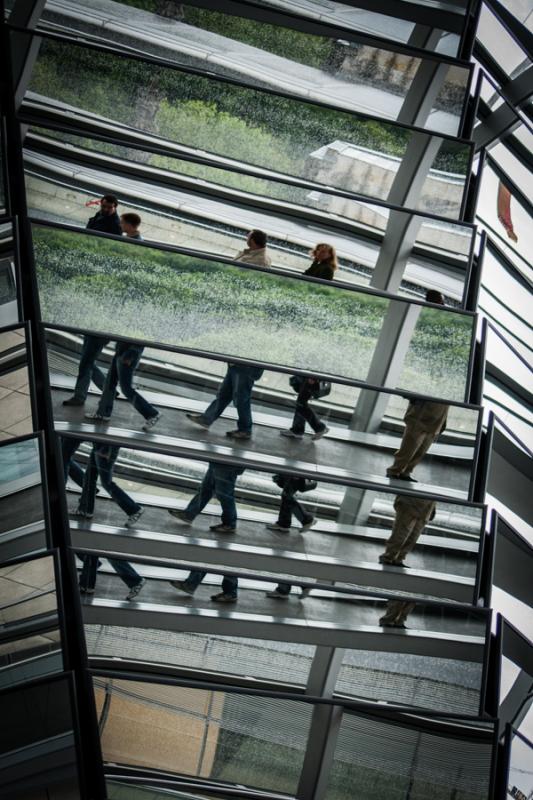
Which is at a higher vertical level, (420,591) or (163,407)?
(163,407)

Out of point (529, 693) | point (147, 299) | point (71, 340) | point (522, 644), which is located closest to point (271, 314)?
point (147, 299)

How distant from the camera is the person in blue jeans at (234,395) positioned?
5648 mm

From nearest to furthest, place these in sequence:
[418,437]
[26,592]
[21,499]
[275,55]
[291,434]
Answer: [26,592] → [21,499] → [291,434] → [418,437] → [275,55]

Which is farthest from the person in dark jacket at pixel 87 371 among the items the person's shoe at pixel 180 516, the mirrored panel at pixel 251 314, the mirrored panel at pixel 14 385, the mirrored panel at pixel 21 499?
the person's shoe at pixel 180 516

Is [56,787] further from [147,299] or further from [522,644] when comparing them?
[522,644]

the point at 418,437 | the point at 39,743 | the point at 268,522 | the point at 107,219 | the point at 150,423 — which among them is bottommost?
the point at 39,743

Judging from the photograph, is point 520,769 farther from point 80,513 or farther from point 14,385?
point 14,385

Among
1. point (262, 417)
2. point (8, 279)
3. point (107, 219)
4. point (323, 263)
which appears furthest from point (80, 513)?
point (323, 263)

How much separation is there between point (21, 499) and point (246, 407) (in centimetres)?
146

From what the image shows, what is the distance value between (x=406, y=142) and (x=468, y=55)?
759mm

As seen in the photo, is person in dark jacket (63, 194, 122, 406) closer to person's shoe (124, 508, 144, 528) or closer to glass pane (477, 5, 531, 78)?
person's shoe (124, 508, 144, 528)

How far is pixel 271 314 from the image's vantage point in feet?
19.9

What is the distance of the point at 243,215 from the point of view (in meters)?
6.53

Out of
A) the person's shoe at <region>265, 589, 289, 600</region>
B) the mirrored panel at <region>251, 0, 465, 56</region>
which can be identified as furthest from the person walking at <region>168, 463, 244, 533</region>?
the mirrored panel at <region>251, 0, 465, 56</region>
